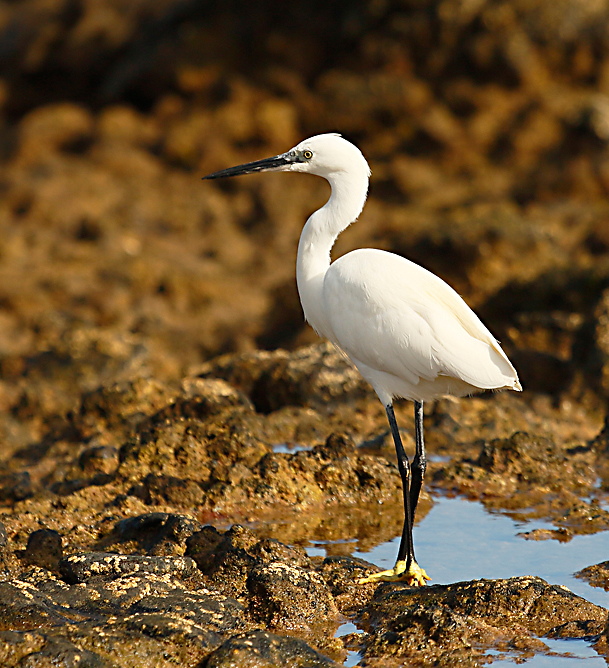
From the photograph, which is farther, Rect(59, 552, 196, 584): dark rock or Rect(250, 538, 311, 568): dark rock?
Rect(250, 538, 311, 568): dark rock

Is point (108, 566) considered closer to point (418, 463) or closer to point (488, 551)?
point (418, 463)

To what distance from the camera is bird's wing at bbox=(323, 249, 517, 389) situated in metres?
4.83

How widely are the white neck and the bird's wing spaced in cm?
34

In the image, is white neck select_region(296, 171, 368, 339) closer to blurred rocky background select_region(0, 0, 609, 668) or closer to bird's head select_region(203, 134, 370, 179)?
bird's head select_region(203, 134, 370, 179)

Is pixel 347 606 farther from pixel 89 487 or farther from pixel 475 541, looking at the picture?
pixel 89 487

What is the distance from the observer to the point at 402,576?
464cm

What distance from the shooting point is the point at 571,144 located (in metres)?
16.8

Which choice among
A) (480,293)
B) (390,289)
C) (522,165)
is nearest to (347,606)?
(390,289)

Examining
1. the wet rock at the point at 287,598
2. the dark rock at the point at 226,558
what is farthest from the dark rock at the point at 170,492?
the wet rock at the point at 287,598

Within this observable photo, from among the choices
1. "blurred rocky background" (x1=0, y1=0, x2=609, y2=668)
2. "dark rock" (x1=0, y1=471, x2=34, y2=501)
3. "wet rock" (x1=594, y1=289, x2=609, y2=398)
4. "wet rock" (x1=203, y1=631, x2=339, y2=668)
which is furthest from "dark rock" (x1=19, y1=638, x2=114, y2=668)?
"wet rock" (x1=594, y1=289, x2=609, y2=398)

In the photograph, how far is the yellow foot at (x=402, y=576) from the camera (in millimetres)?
4594

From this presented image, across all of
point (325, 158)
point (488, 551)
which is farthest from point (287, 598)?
point (325, 158)

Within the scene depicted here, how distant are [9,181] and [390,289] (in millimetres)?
14481

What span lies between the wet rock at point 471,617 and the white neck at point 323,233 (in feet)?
5.85
